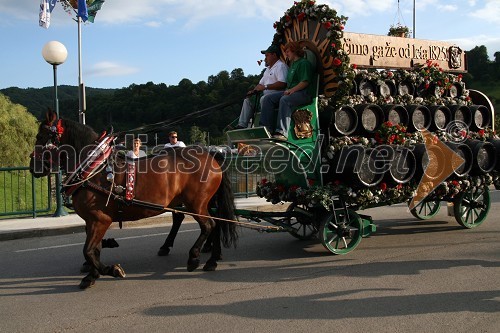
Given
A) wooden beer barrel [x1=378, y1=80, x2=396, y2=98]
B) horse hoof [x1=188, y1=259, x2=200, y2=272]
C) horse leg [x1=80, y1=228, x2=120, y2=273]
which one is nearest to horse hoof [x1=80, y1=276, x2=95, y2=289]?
horse leg [x1=80, y1=228, x2=120, y2=273]

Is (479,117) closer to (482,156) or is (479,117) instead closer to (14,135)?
(482,156)

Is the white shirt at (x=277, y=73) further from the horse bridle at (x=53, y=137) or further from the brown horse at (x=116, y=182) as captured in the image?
the horse bridle at (x=53, y=137)

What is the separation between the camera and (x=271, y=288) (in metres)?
5.62

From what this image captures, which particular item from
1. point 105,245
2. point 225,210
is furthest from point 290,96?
point 105,245

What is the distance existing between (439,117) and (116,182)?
5.22m

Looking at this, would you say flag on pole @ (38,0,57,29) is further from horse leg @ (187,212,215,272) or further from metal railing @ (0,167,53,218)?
horse leg @ (187,212,215,272)

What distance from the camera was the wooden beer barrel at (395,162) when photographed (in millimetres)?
7152

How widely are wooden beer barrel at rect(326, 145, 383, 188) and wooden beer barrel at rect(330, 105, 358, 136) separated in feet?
1.06

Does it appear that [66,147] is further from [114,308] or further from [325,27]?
[325,27]

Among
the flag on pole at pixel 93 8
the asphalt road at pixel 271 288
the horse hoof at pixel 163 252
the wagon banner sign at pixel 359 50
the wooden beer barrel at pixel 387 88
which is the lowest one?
the asphalt road at pixel 271 288

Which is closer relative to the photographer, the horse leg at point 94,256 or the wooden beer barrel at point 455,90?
the horse leg at point 94,256

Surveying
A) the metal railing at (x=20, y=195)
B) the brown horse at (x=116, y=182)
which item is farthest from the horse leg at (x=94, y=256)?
the metal railing at (x=20, y=195)

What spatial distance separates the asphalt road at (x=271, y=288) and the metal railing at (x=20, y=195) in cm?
316

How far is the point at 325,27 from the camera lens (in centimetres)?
695
